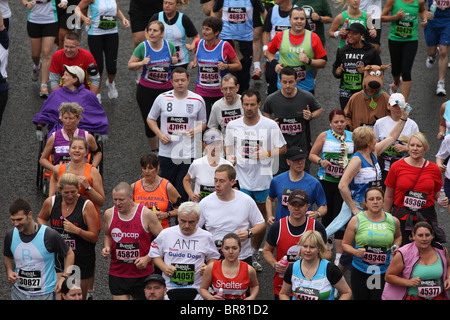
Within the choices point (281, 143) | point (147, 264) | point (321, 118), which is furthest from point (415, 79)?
point (147, 264)

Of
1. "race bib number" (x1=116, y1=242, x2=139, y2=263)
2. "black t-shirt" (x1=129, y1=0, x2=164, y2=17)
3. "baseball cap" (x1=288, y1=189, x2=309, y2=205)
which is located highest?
"baseball cap" (x1=288, y1=189, x2=309, y2=205)

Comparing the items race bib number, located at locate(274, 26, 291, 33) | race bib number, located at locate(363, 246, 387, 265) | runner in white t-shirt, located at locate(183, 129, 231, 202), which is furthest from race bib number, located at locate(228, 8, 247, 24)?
race bib number, located at locate(363, 246, 387, 265)

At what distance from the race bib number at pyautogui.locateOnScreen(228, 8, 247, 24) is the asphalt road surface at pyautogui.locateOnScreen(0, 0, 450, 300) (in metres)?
1.49

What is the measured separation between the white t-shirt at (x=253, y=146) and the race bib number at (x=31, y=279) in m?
2.82

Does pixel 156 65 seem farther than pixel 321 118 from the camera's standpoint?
No

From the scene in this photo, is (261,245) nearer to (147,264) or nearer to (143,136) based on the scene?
(147,264)

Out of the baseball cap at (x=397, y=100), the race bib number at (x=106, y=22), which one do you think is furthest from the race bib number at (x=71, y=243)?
the race bib number at (x=106, y=22)

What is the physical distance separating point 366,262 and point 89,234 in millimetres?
2659

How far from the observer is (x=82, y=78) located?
10477mm

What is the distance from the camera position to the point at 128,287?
8.58 m

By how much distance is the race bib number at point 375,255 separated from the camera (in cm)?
847

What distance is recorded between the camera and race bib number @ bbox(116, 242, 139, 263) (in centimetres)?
848

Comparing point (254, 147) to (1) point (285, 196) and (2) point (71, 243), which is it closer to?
(1) point (285, 196)

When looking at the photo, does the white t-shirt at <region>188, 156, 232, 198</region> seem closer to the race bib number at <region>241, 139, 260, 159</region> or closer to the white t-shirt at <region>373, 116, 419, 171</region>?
the race bib number at <region>241, 139, 260, 159</region>
